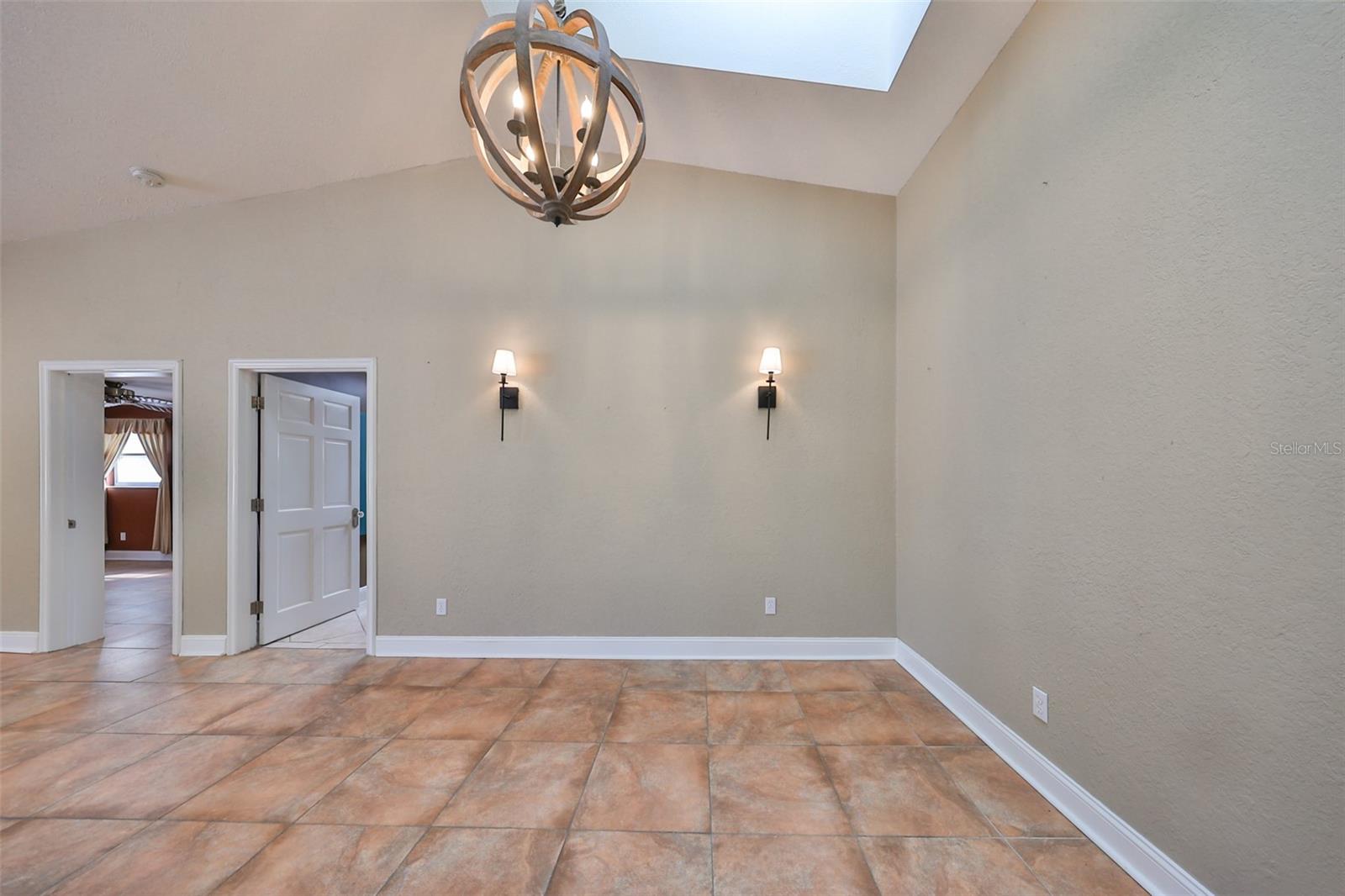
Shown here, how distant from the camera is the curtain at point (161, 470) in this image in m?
7.27

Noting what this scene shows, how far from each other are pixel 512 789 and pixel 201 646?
2967 millimetres

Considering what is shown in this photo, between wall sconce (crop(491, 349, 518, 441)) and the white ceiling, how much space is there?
147 centimetres

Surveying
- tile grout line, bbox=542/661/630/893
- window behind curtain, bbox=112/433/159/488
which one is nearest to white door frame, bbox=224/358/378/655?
tile grout line, bbox=542/661/630/893

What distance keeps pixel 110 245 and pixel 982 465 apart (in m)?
5.72

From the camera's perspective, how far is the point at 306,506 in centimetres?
391

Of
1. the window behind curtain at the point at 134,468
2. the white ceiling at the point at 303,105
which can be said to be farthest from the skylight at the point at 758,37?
the window behind curtain at the point at 134,468

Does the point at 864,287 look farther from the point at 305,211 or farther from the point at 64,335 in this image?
the point at 64,335

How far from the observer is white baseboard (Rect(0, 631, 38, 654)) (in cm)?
343

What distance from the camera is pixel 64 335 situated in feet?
11.3

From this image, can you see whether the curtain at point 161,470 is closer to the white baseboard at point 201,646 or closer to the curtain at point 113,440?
the curtain at point 113,440

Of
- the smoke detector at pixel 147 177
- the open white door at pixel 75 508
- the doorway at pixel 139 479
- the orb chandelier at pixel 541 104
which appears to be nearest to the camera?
the orb chandelier at pixel 541 104

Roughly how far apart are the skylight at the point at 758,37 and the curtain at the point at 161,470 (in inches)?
358

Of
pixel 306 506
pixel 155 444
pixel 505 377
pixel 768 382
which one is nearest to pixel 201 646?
pixel 306 506

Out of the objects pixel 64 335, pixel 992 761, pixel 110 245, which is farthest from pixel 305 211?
pixel 992 761
